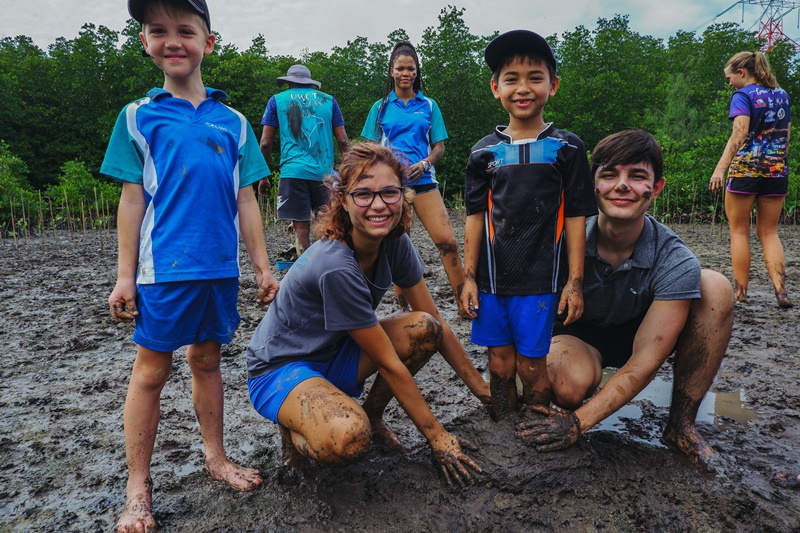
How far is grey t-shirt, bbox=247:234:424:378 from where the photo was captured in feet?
6.52

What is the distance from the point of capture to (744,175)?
4.49 meters

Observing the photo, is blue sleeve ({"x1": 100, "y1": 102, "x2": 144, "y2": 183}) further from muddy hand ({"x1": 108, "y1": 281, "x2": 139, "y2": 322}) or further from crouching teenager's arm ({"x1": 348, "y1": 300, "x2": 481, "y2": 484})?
crouching teenager's arm ({"x1": 348, "y1": 300, "x2": 481, "y2": 484})

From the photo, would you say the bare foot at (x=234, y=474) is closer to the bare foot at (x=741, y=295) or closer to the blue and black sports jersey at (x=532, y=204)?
the blue and black sports jersey at (x=532, y=204)

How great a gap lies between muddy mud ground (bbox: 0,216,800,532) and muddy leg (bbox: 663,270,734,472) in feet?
0.28

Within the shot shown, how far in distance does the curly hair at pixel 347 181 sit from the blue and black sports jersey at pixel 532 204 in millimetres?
393

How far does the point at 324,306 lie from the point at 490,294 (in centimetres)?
77

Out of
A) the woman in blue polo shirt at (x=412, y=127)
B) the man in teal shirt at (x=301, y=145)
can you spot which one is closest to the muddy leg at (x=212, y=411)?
the woman in blue polo shirt at (x=412, y=127)

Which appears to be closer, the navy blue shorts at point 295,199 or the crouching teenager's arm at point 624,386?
the crouching teenager's arm at point 624,386

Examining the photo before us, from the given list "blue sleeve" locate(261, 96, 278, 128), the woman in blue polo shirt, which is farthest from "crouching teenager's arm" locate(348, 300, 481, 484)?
"blue sleeve" locate(261, 96, 278, 128)

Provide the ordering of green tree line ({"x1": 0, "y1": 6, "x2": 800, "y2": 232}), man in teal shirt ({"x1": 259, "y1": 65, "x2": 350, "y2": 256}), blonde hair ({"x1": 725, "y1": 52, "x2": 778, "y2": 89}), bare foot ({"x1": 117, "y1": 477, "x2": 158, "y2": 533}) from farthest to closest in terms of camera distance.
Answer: green tree line ({"x1": 0, "y1": 6, "x2": 800, "y2": 232}) < man in teal shirt ({"x1": 259, "y1": 65, "x2": 350, "y2": 256}) < blonde hair ({"x1": 725, "y1": 52, "x2": 778, "y2": 89}) < bare foot ({"x1": 117, "y1": 477, "x2": 158, "y2": 533})

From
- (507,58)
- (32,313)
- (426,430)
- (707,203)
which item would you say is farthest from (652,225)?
(707,203)

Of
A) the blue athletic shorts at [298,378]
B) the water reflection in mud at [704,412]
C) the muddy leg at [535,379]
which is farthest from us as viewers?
the water reflection in mud at [704,412]

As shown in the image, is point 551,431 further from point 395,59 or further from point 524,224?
point 395,59

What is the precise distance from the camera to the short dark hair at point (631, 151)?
2246mm
